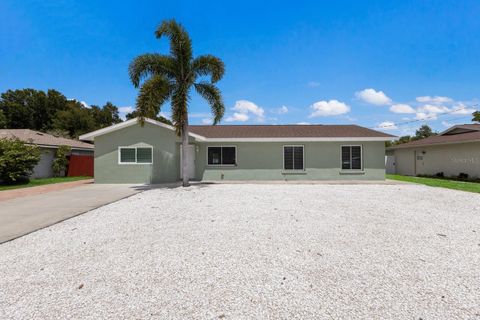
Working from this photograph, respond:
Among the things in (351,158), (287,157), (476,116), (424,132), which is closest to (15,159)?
(287,157)

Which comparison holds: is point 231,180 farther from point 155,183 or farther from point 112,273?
point 112,273

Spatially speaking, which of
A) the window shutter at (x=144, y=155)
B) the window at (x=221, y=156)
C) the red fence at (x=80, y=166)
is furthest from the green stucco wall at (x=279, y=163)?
the red fence at (x=80, y=166)

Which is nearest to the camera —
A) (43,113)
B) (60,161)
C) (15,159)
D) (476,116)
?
(15,159)

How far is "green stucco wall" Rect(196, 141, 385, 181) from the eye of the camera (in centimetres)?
1520

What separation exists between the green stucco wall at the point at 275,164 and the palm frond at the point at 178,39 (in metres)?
5.22

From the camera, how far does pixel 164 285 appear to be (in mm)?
3066

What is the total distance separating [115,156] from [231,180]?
7.05m

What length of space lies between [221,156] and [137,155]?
5.00 meters

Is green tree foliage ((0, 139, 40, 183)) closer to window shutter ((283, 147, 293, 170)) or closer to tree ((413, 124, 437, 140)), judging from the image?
Result: window shutter ((283, 147, 293, 170))

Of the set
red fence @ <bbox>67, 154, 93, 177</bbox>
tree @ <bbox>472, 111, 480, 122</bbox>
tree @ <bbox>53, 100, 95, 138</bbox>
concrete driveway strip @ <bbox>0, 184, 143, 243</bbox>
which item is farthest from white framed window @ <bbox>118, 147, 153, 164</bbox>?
tree @ <bbox>472, 111, 480, 122</bbox>

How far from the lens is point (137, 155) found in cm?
1429

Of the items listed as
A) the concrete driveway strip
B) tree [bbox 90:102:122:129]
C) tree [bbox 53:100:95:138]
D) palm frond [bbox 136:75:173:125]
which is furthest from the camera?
Answer: tree [bbox 90:102:122:129]

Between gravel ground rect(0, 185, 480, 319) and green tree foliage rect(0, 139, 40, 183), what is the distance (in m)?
11.5

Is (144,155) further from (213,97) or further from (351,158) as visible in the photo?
(351,158)
